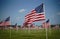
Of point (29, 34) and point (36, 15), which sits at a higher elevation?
point (36, 15)

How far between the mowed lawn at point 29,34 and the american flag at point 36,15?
35 centimetres

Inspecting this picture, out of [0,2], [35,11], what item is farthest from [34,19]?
[0,2]

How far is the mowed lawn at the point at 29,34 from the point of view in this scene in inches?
209

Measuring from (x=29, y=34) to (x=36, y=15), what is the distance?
617mm

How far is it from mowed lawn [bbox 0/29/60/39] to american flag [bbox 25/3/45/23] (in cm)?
35

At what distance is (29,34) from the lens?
17.7 ft

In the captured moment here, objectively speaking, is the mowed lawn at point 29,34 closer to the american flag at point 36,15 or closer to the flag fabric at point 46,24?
the flag fabric at point 46,24

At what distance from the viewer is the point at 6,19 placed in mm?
5469

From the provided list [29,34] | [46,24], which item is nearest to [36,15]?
[46,24]

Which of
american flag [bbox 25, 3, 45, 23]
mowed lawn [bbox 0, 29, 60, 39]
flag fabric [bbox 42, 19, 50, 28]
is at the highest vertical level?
american flag [bbox 25, 3, 45, 23]

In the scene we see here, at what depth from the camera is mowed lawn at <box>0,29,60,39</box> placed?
5.32 metres

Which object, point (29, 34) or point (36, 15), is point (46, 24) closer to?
point (36, 15)

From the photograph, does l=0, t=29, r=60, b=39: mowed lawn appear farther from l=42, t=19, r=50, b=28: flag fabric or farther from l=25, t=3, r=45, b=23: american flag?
l=25, t=3, r=45, b=23: american flag

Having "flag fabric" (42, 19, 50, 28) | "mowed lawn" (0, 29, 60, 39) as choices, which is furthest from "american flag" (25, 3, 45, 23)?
"mowed lawn" (0, 29, 60, 39)
